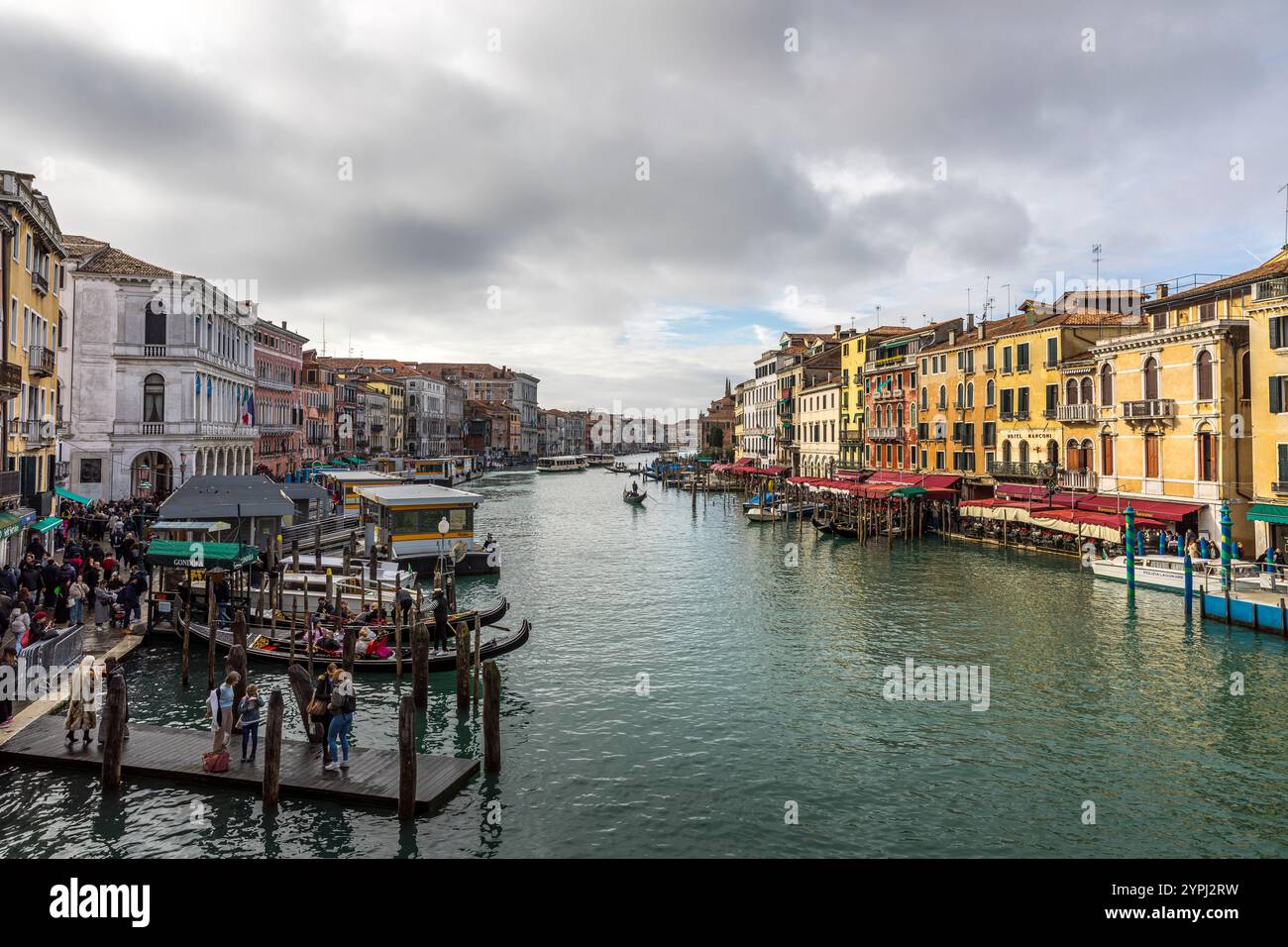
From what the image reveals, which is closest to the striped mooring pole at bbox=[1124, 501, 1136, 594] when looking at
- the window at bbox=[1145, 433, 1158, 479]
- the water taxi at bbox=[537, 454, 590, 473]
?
the window at bbox=[1145, 433, 1158, 479]

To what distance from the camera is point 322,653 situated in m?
19.4

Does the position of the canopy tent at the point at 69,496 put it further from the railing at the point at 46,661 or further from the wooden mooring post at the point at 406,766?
the wooden mooring post at the point at 406,766

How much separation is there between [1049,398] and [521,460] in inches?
5383

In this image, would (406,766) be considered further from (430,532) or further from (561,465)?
(561,465)

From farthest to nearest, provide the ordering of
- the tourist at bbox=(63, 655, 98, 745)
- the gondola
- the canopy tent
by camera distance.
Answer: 1. the canopy tent
2. the gondola
3. the tourist at bbox=(63, 655, 98, 745)

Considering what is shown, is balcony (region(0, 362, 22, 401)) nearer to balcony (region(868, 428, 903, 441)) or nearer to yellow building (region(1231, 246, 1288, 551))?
yellow building (region(1231, 246, 1288, 551))

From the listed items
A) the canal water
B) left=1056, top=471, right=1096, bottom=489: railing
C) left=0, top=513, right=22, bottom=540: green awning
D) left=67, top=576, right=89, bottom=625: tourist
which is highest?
left=1056, top=471, right=1096, bottom=489: railing

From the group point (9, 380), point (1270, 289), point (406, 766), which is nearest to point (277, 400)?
point (9, 380)

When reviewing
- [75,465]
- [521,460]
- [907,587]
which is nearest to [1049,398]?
[907,587]

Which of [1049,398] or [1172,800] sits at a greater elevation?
[1049,398]

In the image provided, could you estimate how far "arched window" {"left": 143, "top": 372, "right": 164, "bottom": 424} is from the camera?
131 ft

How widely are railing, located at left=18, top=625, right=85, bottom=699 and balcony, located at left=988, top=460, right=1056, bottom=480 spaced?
41.6m

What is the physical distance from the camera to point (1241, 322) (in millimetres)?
30984
